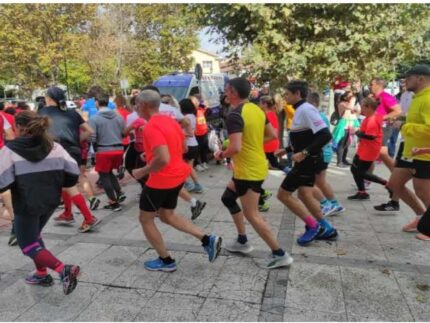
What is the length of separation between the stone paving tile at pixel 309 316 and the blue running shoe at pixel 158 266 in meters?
1.17

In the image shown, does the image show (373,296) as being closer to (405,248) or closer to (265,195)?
(405,248)

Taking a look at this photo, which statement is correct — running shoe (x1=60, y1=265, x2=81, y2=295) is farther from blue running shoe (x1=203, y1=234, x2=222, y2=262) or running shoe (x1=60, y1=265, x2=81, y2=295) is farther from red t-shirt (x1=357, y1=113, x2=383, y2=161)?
red t-shirt (x1=357, y1=113, x2=383, y2=161)

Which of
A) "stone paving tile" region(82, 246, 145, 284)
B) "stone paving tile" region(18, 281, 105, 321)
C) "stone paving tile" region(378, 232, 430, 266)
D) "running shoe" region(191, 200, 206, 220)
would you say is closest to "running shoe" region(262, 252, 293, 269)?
"stone paving tile" region(378, 232, 430, 266)

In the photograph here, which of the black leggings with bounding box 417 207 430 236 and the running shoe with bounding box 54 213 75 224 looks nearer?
the black leggings with bounding box 417 207 430 236

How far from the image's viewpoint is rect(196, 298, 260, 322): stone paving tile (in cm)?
299

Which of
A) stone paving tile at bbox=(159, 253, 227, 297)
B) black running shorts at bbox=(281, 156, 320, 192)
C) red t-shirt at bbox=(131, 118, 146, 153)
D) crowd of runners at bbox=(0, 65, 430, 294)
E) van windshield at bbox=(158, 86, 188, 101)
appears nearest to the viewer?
crowd of runners at bbox=(0, 65, 430, 294)

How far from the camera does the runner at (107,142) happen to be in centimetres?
560

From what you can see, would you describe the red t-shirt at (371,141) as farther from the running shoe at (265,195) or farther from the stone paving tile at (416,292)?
the stone paving tile at (416,292)

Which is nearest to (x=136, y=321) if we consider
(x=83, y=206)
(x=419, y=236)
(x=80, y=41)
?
(x=83, y=206)

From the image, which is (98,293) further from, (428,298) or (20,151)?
(428,298)

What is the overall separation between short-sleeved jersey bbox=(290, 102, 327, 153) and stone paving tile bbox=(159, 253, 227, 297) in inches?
55.3

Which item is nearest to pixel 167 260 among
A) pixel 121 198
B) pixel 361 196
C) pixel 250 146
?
pixel 250 146

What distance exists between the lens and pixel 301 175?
13.6ft

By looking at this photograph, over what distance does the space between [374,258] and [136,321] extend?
2406mm
